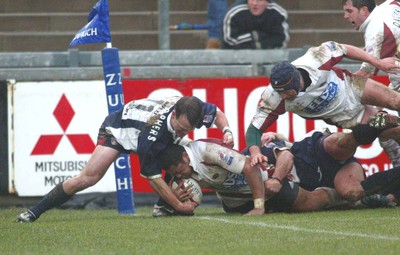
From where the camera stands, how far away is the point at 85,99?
42.3 feet

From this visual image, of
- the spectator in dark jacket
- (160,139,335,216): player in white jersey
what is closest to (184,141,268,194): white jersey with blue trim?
(160,139,335,216): player in white jersey

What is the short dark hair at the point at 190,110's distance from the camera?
10023mm

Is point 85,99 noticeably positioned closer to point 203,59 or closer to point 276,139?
point 203,59

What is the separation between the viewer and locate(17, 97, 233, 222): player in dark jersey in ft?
33.6

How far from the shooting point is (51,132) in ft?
42.1

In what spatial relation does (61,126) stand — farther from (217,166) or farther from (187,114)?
(187,114)

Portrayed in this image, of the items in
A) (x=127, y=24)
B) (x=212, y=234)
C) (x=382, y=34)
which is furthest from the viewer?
(x=127, y=24)

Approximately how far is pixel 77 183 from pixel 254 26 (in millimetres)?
4478

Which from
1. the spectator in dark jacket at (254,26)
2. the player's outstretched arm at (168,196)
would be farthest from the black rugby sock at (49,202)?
the spectator in dark jacket at (254,26)

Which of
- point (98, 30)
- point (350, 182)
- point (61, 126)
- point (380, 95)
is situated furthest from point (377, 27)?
point (61, 126)

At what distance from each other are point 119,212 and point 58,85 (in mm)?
2020

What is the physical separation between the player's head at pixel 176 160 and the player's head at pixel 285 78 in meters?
1.03

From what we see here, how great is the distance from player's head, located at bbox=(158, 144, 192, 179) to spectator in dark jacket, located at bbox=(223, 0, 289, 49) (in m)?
3.93

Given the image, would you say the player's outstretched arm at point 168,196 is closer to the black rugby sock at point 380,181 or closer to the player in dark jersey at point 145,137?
the player in dark jersey at point 145,137
